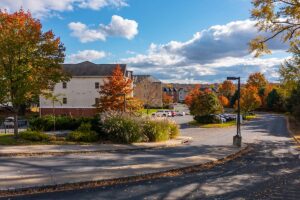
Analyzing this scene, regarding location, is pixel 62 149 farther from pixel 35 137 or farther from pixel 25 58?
pixel 25 58

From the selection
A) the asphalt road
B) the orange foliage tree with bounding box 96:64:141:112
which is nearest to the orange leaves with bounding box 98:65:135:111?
the orange foliage tree with bounding box 96:64:141:112

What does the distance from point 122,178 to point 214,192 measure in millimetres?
3309

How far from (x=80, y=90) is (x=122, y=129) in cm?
3947

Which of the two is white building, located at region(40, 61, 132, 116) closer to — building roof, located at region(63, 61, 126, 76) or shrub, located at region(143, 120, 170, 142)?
building roof, located at region(63, 61, 126, 76)

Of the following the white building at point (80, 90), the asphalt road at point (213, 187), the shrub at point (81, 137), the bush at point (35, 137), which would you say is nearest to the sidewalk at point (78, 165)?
the asphalt road at point (213, 187)

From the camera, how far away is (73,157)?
1889 centimetres

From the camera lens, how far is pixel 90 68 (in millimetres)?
65062

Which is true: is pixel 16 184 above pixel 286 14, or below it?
below

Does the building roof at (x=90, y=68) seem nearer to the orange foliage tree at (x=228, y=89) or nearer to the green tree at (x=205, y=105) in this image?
the green tree at (x=205, y=105)

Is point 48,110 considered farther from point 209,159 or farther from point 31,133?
point 209,159

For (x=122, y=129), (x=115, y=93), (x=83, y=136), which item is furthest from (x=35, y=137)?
(x=115, y=93)

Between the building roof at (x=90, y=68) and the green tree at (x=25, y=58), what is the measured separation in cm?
3881

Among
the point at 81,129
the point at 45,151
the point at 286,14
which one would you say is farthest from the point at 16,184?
the point at 286,14

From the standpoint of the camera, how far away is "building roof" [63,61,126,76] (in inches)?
2509
